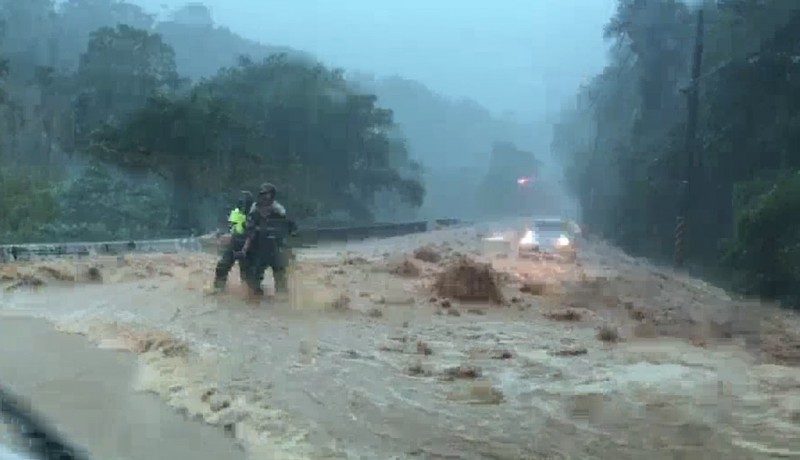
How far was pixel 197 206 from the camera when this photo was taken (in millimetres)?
41656

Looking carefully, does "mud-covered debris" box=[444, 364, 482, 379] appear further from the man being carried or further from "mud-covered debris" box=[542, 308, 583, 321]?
the man being carried

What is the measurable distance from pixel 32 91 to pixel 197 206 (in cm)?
1582

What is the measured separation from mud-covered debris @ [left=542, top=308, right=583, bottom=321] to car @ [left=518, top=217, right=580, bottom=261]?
14.8 meters

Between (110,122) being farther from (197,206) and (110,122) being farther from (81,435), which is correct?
(81,435)

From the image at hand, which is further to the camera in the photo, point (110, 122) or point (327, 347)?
point (110, 122)

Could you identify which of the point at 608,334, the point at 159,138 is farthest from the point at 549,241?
the point at 608,334

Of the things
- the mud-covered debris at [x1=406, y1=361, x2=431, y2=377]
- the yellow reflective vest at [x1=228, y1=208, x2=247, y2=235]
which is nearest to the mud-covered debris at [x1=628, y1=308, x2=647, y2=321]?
the mud-covered debris at [x1=406, y1=361, x2=431, y2=377]

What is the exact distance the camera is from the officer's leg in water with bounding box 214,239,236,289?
57.0ft

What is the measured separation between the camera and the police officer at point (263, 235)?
55.8 ft

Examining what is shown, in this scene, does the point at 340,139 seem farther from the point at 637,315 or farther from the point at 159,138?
the point at 637,315

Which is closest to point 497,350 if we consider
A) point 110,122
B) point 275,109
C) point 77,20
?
point 110,122

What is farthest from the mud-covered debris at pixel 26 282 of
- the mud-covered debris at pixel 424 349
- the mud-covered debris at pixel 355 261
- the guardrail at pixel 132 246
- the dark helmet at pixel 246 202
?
the mud-covered debris at pixel 424 349

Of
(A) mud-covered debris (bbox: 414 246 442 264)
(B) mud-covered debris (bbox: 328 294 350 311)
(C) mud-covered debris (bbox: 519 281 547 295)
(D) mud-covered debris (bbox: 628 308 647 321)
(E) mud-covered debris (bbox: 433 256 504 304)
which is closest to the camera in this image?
(D) mud-covered debris (bbox: 628 308 647 321)

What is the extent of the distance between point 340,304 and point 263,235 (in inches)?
64.8
